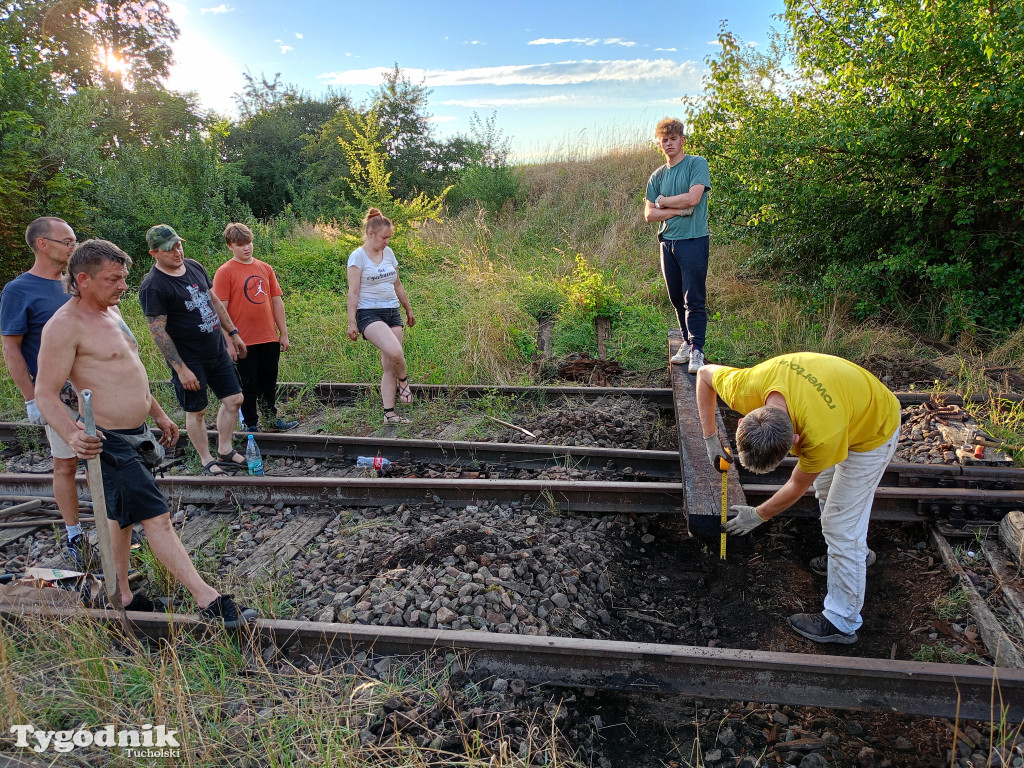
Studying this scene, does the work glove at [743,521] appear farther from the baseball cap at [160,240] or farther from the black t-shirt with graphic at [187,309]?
the baseball cap at [160,240]

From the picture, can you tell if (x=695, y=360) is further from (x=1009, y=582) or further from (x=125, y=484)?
(x=125, y=484)

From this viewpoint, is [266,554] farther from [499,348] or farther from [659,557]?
[499,348]

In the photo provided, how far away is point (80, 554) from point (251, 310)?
8.70ft

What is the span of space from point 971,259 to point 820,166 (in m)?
2.43

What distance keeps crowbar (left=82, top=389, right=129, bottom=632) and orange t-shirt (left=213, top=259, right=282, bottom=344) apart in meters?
2.88

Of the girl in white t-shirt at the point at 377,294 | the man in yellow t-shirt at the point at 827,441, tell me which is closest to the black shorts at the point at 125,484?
the girl in white t-shirt at the point at 377,294

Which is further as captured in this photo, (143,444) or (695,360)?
(695,360)

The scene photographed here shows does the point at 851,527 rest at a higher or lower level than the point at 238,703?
higher

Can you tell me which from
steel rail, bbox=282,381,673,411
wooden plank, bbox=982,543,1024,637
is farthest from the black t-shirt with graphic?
wooden plank, bbox=982,543,1024,637

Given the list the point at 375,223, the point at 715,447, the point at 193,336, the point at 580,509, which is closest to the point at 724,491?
the point at 715,447

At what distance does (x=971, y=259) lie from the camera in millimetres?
8266

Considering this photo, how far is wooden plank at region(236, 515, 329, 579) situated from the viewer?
421cm

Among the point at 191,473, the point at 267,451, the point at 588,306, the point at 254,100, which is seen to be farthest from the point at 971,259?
the point at 254,100

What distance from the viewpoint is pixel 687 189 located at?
5863 millimetres
